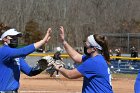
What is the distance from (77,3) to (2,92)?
7881 cm

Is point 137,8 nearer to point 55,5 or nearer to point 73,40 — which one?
point 55,5

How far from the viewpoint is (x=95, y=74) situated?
744cm

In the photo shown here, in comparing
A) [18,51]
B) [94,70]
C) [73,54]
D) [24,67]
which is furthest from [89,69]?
[24,67]

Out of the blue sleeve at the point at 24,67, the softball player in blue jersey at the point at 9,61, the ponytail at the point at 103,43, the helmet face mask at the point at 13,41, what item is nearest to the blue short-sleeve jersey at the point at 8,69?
the softball player in blue jersey at the point at 9,61

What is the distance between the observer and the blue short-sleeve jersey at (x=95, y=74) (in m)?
7.42

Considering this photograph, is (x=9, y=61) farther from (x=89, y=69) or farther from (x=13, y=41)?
(x=89, y=69)

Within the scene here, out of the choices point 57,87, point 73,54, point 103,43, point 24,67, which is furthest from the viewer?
point 57,87

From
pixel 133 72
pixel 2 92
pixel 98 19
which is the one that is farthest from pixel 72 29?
pixel 2 92

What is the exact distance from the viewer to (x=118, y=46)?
69.7 m

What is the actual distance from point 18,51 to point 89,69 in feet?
4.34

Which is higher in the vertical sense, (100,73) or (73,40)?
(100,73)

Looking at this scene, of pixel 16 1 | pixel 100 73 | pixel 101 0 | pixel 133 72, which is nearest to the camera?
pixel 100 73

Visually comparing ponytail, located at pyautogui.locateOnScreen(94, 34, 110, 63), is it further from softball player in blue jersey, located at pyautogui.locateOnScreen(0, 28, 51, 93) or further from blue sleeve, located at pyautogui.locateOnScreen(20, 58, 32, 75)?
blue sleeve, located at pyautogui.locateOnScreen(20, 58, 32, 75)

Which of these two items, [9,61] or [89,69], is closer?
[89,69]
